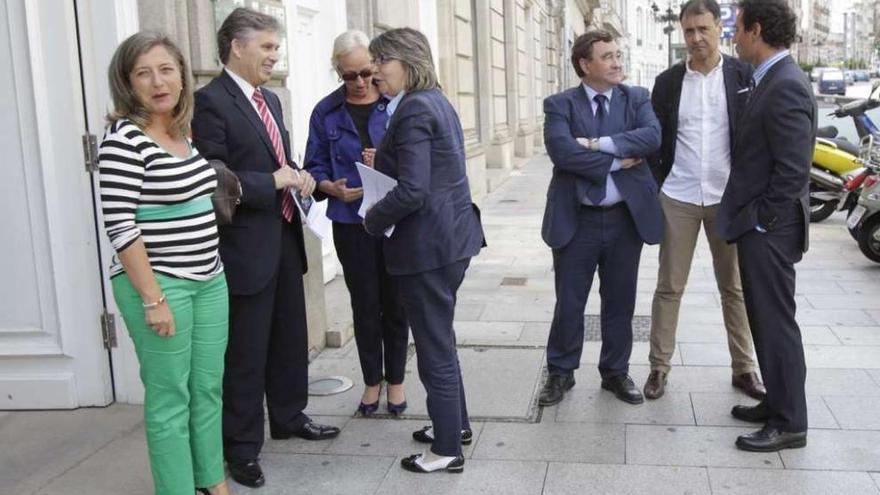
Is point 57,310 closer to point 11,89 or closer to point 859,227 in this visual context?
point 11,89

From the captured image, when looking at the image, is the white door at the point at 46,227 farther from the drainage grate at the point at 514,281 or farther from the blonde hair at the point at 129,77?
the drainage grate at the point at 514,281

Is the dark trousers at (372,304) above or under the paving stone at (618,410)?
above

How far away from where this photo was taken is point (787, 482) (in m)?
3.68

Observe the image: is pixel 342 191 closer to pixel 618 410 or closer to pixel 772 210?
pixel 618 410

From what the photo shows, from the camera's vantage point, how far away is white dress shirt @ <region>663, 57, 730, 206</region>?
450 centimetres

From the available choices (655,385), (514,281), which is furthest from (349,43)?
(514,281)

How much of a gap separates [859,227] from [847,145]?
345cm

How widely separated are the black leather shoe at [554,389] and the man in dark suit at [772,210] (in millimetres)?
978

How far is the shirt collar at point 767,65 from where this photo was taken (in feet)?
13.0

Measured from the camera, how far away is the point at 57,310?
14.8ft

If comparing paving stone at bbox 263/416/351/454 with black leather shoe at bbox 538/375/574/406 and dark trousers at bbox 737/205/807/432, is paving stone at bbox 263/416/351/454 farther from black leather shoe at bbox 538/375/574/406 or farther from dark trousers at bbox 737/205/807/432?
dark trousers at bbox 737/205/807/432

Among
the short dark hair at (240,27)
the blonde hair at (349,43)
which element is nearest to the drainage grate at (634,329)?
the blonde hair at (349,43)

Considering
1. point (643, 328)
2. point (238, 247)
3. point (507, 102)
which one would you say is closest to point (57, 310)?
point (238, 247)

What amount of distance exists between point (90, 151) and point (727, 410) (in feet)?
10.8
